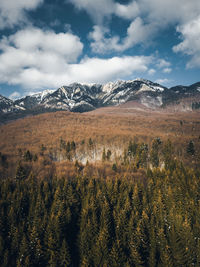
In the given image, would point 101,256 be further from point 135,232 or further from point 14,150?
point 14,150

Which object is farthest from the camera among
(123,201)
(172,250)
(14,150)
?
(14,150)

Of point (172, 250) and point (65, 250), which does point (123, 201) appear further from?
point (65, 250)

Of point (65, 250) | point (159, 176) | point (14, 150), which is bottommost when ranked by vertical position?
point (65, 250)

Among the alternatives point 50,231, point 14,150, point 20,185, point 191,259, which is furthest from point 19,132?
point 191,259

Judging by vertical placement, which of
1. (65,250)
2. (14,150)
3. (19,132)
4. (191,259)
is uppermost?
(19,132)

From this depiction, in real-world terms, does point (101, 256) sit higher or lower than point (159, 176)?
lower

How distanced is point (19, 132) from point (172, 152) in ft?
501

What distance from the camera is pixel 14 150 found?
106812 millimetres

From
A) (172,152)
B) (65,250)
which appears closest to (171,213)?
(65,250)

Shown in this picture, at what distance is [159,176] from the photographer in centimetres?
6569

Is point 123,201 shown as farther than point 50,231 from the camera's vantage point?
Yes

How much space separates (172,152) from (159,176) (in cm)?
3920

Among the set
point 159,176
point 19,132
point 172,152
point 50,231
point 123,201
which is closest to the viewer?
point 50,231

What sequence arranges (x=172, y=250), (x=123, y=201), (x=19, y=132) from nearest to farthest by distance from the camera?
(x=172, y=250), (x=123, y=201), (x=19, y=132)
